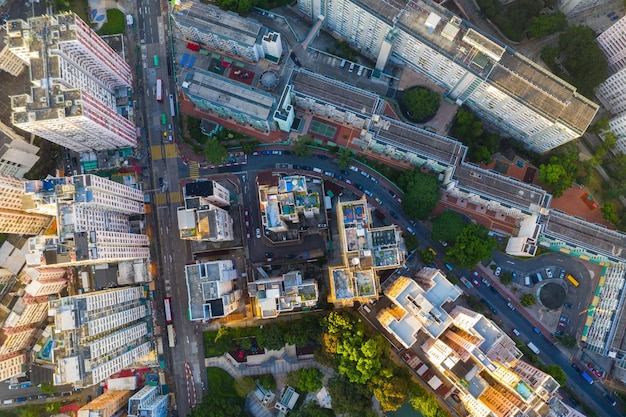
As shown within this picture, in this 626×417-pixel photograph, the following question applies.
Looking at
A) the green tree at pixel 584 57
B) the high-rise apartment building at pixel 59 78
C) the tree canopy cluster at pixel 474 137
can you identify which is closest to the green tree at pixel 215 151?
the high-rise apartment building at pixel 59 78

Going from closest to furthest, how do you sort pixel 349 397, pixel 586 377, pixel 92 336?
1. pixel 92 336
2. pixel 349 397
3. pixel 586 377

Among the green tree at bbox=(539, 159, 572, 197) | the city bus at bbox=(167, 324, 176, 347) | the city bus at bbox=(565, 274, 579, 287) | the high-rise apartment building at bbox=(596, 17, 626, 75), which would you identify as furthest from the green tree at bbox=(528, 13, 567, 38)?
the city bus at bbox=(167, 324, 176, 347)

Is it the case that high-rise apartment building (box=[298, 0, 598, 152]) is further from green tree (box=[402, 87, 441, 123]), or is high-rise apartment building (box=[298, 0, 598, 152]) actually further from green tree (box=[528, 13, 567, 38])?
green tree (box=[528, 13, 567, 38])

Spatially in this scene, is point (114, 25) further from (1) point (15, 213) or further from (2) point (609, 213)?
(2) point (609, 213)

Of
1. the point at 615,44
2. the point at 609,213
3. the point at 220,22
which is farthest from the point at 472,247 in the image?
the point at 220,22

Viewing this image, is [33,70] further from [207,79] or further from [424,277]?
[424,277]

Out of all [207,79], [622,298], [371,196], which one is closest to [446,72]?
[371,196]

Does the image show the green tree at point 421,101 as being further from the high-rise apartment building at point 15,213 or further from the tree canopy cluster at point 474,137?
the high-rise apartment building at point 15,213
